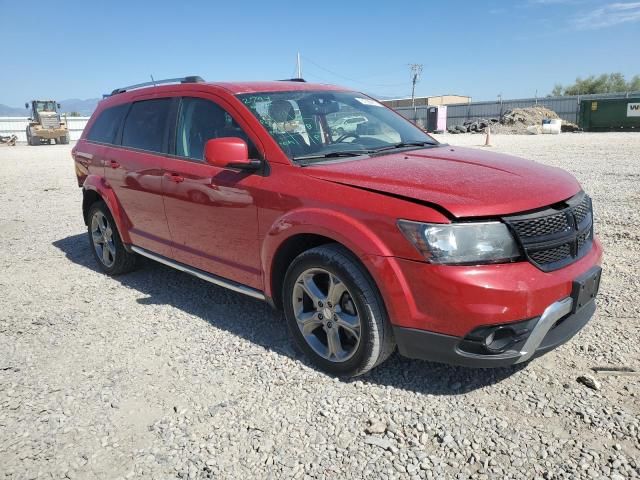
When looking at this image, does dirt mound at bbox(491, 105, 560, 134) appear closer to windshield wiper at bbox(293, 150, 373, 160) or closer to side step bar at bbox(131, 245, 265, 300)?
side step bar at bbox(131, 245, 265, 300)

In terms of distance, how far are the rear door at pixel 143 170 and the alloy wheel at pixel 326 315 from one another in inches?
68.5

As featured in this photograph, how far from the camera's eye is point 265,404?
9.96ft

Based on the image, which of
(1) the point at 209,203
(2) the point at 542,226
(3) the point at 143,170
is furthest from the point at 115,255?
(2) the point at 542,226

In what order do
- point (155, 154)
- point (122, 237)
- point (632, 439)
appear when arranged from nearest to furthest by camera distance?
point (632, 439) < point (155, 154) < point (122, 237)

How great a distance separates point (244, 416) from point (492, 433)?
1.34 meters

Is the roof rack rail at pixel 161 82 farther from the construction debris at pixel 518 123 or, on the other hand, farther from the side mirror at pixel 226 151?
the construction debris at pixel 518 123

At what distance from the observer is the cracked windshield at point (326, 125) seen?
3623mm

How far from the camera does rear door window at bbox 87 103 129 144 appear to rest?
533 centimetres

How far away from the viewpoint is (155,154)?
4.55 m

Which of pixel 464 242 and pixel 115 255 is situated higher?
pixel 464 242

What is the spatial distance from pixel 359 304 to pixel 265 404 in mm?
812

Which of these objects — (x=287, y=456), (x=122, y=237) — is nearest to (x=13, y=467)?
(x=287, y=456)

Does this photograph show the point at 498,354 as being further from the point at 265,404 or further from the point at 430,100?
the point at 430,100

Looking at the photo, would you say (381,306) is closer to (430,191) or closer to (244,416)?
(430,191)
